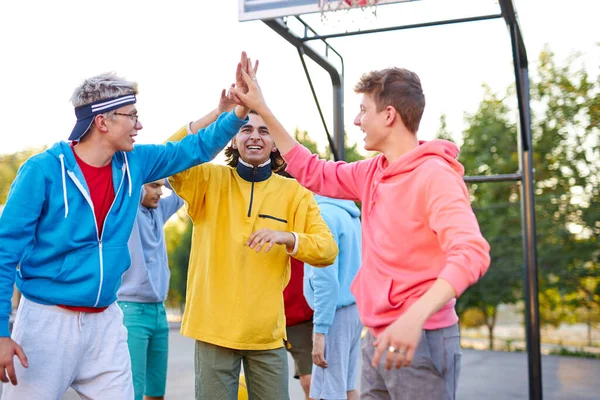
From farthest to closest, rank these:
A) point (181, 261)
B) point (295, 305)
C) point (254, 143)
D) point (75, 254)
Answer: point (181, 261) → point (295, 305) → point (254, 143) → point (75, 254)

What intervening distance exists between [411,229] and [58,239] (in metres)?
1.40

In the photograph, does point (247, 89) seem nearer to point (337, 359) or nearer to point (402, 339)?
point (402, 339)

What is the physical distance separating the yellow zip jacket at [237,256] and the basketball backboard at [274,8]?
6.68ft

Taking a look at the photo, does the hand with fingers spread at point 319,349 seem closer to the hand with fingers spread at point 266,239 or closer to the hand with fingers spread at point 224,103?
the hand with fingers spread at point 266,239

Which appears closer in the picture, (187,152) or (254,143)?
(187,152)

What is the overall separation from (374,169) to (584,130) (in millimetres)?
10710

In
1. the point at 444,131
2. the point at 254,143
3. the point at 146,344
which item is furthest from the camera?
the point at 444,131

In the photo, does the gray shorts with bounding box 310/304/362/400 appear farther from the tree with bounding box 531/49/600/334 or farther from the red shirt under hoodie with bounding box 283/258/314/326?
the tree with bounding box 531/49/600/334

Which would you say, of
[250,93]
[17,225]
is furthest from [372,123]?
[17,225]

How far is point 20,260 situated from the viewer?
9.38 feet

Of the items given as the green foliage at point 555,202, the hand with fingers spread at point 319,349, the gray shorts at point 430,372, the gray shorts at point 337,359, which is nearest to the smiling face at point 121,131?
the gray shorts at point 430,372

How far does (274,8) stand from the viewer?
5293 millimetres

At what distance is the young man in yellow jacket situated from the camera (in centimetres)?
329

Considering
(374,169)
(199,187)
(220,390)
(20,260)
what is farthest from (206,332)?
(374,169)
